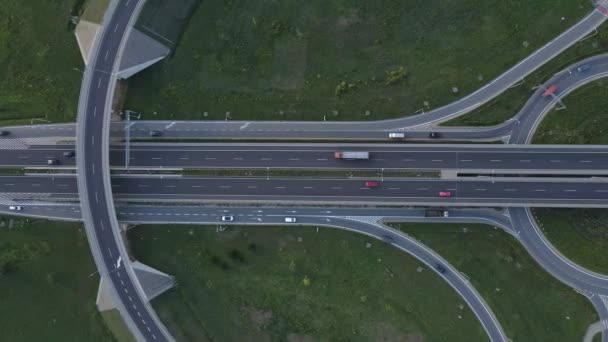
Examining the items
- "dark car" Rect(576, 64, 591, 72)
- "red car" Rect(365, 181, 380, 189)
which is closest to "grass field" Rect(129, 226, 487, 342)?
"red car" Rect(365, 181, 380, 189)

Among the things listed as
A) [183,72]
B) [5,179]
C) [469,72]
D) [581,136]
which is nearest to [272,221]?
[183,72]

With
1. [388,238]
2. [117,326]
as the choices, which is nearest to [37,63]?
[117,326]

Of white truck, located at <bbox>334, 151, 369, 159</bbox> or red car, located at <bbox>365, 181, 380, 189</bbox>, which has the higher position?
white truck, located at <bbox>334, 151, 369, 159</bbox>

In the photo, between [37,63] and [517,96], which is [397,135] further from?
[37,63]

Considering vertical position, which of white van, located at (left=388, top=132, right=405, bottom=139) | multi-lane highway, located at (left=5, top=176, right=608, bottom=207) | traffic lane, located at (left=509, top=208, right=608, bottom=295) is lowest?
traffic lane, located at (left=509, top=208, right=608, bottom=295)

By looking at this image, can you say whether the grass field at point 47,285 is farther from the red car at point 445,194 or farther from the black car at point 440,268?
the red car at point 445,194

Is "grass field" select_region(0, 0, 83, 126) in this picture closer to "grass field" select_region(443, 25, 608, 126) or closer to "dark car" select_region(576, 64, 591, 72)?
"grass field" select_region(443, 25, 608, 126)

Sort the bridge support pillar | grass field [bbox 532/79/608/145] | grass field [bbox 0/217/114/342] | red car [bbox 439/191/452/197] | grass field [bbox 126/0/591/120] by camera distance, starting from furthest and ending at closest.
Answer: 1. grass field [bbox 0/217/114/342]
2. grass field [bbox 126/0/591/120]
3. the bridge support pillar
4. grass field [bbox 532/79/608/145]
5. red car [bbox 439/191/452/197]
